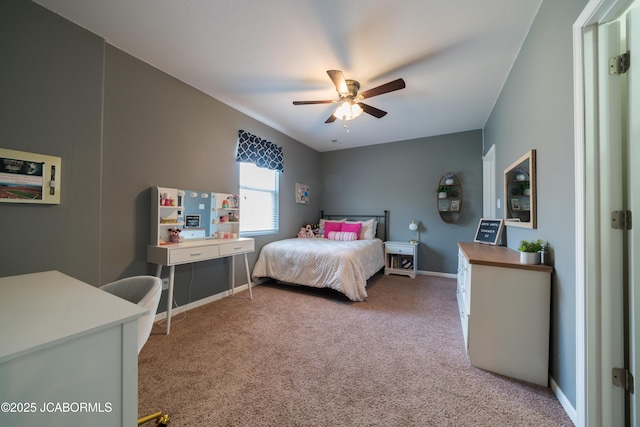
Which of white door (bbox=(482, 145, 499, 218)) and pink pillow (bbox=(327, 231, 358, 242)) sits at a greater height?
white door (bbox=(482, 145, 499, 218))

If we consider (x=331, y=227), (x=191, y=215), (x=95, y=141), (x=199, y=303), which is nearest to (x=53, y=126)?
(x=95, y=141)

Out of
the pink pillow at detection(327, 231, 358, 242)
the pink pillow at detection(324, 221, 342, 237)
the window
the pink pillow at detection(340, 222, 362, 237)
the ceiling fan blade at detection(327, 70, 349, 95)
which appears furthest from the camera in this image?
the pink pillow at detection(324, 221, 342, 237)

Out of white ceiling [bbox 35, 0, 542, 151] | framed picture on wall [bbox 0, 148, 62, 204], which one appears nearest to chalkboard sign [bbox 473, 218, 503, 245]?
white ceiling [bbox 35, 0, 542, 151]

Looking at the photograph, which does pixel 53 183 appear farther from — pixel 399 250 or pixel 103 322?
pixel 399 250

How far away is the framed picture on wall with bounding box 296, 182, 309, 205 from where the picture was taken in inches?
181

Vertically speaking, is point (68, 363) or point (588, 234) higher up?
point (588, 234)

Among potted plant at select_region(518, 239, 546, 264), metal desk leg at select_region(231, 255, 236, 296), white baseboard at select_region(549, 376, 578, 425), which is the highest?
potted plant at select_region(518, 239, 546, 264)

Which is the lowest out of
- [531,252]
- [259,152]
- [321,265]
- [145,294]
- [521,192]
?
[321,265]

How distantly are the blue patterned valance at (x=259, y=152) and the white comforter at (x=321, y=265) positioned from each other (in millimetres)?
1303

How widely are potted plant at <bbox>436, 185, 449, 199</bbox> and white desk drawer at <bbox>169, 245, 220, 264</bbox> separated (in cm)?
358

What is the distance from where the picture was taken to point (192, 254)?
2.35 m

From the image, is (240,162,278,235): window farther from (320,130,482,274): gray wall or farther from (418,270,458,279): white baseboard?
(418,270,458,279): white baseboard

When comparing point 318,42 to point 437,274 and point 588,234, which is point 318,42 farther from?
point 437,274

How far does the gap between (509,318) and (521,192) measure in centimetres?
110
